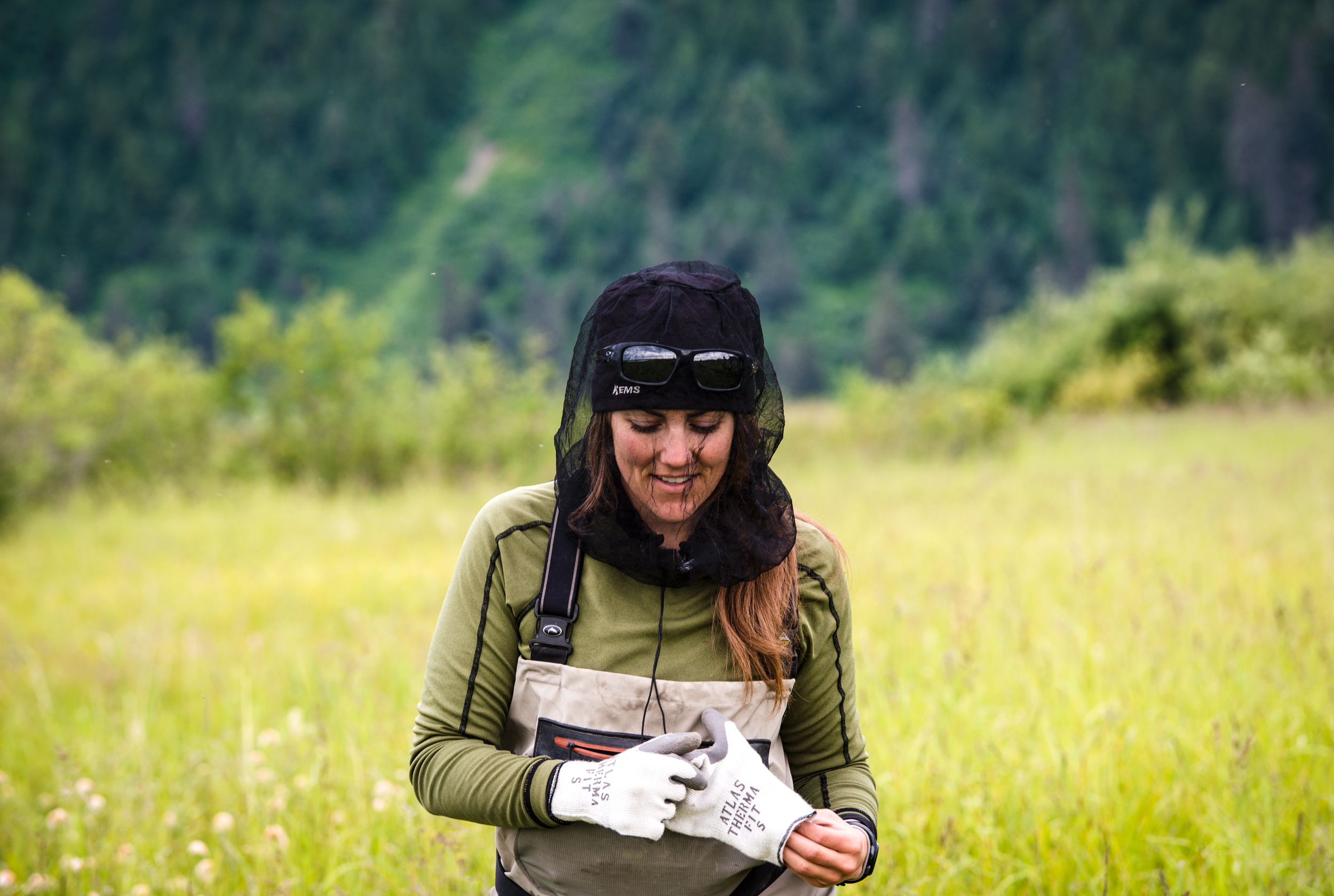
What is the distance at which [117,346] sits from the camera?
1491 cm

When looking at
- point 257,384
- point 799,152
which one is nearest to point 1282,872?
point 257,384

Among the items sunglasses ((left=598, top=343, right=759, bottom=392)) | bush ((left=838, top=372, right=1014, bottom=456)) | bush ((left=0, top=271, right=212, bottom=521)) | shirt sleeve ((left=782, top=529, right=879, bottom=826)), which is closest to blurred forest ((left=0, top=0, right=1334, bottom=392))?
bush ((left=838, top=372, right=1014, bottom=456))

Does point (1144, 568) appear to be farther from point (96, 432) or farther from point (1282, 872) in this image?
point (96, 432)

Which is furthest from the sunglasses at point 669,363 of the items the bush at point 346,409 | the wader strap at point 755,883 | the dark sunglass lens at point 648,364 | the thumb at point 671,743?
the bush at point 346,409

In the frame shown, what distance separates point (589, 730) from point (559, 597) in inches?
9.2

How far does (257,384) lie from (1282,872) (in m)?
13.0

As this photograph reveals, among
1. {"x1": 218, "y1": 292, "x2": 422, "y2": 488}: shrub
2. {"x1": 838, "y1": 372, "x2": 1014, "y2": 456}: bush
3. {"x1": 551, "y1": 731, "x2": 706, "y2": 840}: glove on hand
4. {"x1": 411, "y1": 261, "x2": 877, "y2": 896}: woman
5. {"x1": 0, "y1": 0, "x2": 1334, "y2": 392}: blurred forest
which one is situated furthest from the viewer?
{"x1": 0, "y1": 0, "x2": 1334, "y2": 392}: blurred forest

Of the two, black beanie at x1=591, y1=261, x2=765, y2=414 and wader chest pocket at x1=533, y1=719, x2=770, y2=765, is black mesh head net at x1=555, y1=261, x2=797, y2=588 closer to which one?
black beanie at x1=591, y1=261, x2=765, y2=414

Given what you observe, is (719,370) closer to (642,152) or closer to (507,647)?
(507,647)

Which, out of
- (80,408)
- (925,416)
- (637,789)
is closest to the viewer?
(637,789)

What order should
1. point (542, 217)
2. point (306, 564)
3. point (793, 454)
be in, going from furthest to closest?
point (542, 217), point (793, 454), point (306, 564)

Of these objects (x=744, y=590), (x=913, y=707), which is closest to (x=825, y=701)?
(x=744, y=590)

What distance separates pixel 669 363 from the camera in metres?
1.48

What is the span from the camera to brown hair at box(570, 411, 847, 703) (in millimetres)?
1547
